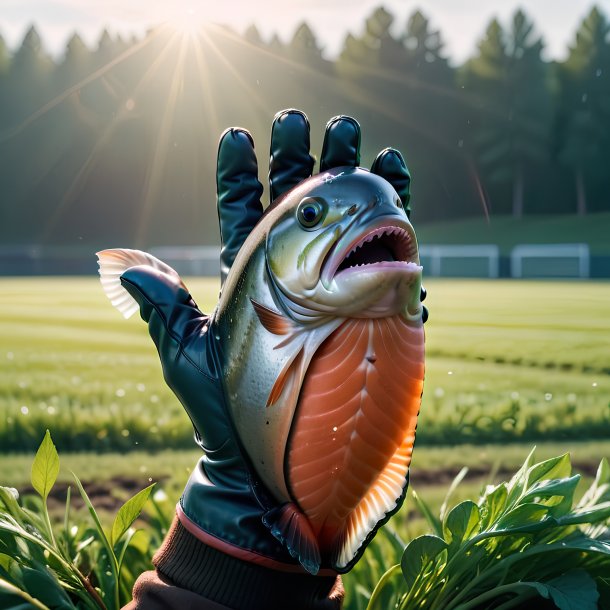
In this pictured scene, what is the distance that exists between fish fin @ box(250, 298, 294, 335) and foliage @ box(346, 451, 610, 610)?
49 centimetres

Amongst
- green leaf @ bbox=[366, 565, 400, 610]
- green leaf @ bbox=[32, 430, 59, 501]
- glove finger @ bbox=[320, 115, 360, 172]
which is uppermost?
glove finger @ bbox=[320, 115, 360, 172]

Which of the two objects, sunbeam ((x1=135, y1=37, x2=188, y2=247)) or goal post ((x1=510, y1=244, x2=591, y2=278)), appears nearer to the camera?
goal post ((x1=510, y1=244, x2=591, y2=278))

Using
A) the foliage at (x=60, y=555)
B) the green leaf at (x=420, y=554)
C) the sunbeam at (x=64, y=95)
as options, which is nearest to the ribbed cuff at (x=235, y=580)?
the green leaf at (x=420, y=554)

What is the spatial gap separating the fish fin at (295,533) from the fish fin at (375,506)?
0.06 meters

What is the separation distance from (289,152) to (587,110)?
27.9 m

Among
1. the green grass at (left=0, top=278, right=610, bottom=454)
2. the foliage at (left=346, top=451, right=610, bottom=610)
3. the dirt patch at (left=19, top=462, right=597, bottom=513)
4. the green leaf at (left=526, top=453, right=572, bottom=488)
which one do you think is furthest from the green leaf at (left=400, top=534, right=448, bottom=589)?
the green grass at (left=0, top=278, right=610, bottom=454)

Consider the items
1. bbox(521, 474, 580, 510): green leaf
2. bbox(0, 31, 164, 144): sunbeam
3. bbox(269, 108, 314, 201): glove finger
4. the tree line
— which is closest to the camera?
bbox(269, 108, 314, 201): glove finger

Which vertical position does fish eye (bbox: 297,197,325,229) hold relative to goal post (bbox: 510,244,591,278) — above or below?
above

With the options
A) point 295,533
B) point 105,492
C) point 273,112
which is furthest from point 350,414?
point 273,112

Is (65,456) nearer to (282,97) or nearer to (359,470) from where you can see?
(359,470)

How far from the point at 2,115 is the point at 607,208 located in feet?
72.1

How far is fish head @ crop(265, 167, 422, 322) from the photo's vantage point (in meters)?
1.40

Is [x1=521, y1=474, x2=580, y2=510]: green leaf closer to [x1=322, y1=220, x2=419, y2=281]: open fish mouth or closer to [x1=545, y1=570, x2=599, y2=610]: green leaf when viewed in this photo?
[x1=545, y1=570, x2=599, y2=610]: green leaf

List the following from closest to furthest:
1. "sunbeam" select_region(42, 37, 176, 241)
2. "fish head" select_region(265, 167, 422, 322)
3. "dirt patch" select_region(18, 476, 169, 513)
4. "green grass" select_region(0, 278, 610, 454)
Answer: "fish head" select_region(265, 167, 422, 322) < "dirt patch" select_region(18, 476, 169, 513) < "green grass" select_region(0, 278, 610, 454) < "sunbeam" select_region(42, 37, 176, 241)
